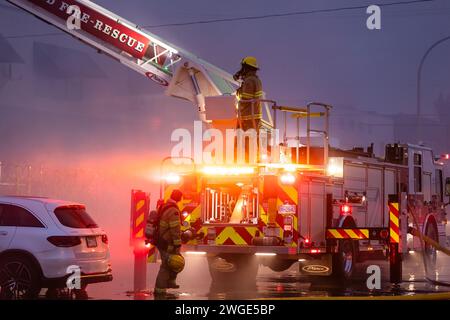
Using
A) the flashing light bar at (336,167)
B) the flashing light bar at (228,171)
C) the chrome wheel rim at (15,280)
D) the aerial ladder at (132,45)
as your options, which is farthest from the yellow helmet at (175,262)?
the aerial ladder at (132,45)

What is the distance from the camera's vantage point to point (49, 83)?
33469 mm

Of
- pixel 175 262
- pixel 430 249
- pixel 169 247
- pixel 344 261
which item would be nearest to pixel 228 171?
pixel 169 247

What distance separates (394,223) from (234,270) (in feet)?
10.00

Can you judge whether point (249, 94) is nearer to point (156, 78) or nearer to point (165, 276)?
point (156, 78)

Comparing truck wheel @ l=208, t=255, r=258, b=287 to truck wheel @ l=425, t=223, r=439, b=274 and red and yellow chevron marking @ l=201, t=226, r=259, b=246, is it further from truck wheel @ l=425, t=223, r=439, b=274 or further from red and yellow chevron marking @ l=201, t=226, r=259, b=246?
truck wheel @ l=425, t=223, r=439, b=274

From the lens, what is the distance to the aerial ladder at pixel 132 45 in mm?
16266

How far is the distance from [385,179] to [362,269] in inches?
110

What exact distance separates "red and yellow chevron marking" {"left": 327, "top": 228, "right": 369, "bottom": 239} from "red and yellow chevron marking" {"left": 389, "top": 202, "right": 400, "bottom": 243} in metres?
0.46

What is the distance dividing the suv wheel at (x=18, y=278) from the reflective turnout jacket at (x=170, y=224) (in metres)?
2.04

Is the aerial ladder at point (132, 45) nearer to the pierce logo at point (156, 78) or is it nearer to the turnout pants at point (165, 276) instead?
the pierce logo at point (156, 78)

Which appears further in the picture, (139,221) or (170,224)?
(139,221)

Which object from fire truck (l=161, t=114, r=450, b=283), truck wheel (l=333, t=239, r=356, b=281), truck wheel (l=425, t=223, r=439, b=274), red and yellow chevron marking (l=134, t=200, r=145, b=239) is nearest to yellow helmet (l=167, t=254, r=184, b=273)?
fire truck (l=161, t=114, r=450, b=283)

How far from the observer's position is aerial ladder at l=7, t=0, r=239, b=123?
53.4ft

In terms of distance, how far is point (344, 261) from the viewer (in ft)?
48.5
